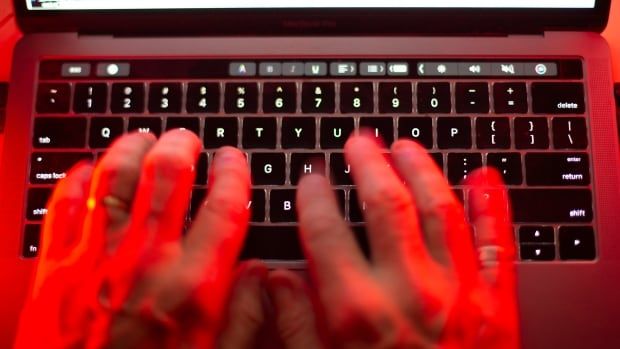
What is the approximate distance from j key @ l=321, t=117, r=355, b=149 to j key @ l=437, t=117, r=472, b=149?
0.29ft

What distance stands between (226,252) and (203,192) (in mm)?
111

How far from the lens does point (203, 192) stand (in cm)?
61

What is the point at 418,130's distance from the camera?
0.61 meters

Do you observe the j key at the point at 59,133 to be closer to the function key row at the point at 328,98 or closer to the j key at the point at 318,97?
the function key row at the point at 328,98

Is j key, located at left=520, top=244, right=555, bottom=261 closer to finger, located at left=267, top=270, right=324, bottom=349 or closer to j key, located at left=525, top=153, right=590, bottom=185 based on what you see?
j key, located at left=525, top=153, right=590, bottom=185

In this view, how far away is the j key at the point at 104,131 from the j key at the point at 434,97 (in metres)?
0.31

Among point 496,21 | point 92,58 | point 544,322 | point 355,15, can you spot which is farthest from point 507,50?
point 92,58

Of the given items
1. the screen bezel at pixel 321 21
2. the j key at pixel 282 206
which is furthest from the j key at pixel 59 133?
the j key at pixel 282 206

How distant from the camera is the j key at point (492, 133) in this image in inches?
24.0

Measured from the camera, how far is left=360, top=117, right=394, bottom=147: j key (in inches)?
24.1

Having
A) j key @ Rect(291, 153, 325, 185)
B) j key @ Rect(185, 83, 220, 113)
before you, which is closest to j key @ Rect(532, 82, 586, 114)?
j key @ Rect(291, 153, 325, 185)

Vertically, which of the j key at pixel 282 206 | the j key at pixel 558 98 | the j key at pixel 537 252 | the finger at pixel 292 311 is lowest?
the finger at pixel 292 311

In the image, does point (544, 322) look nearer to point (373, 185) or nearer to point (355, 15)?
point (373, 185)

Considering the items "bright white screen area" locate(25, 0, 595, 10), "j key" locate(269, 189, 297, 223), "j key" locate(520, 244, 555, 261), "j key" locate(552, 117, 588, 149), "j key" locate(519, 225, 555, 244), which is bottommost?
"j key" locate(520, 244, 555, 261)
